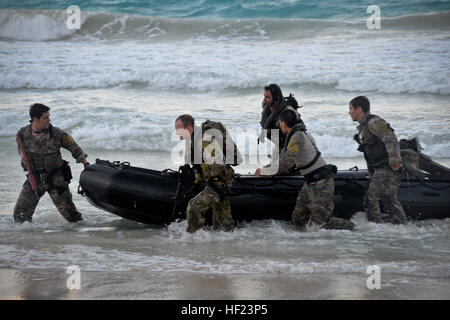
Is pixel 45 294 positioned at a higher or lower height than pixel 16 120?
lower

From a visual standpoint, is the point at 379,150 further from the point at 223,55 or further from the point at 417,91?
the point at 223,55

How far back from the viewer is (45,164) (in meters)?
5.70

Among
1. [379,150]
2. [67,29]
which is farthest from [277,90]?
[67,29]

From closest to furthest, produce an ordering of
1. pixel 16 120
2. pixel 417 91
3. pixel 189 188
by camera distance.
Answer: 1. pixel 189 188
2. pixel 16 120
3. pixel 417 91

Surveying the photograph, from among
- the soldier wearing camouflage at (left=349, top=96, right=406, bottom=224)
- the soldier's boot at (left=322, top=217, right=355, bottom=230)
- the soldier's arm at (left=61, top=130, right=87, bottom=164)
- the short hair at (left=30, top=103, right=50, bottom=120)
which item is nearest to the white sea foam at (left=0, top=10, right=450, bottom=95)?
the soldier wearing camouflage at (left=349, top=96, right=406, bottom=224)

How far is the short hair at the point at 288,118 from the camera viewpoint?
5293 millimetres

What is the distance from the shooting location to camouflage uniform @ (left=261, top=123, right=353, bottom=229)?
5.23 meters

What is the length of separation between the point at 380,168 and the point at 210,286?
7.52 ft

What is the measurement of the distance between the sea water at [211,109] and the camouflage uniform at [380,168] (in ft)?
0.53

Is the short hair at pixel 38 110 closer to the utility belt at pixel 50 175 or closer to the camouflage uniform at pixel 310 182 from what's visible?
the utility belt at pixel 50 175

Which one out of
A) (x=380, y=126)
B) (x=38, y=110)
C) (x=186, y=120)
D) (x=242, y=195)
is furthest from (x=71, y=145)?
(x=380, y=126)

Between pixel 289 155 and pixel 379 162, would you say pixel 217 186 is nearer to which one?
pixel 289 155

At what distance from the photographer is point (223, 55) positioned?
55.6 ft

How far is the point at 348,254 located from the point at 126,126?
23.8 ft
